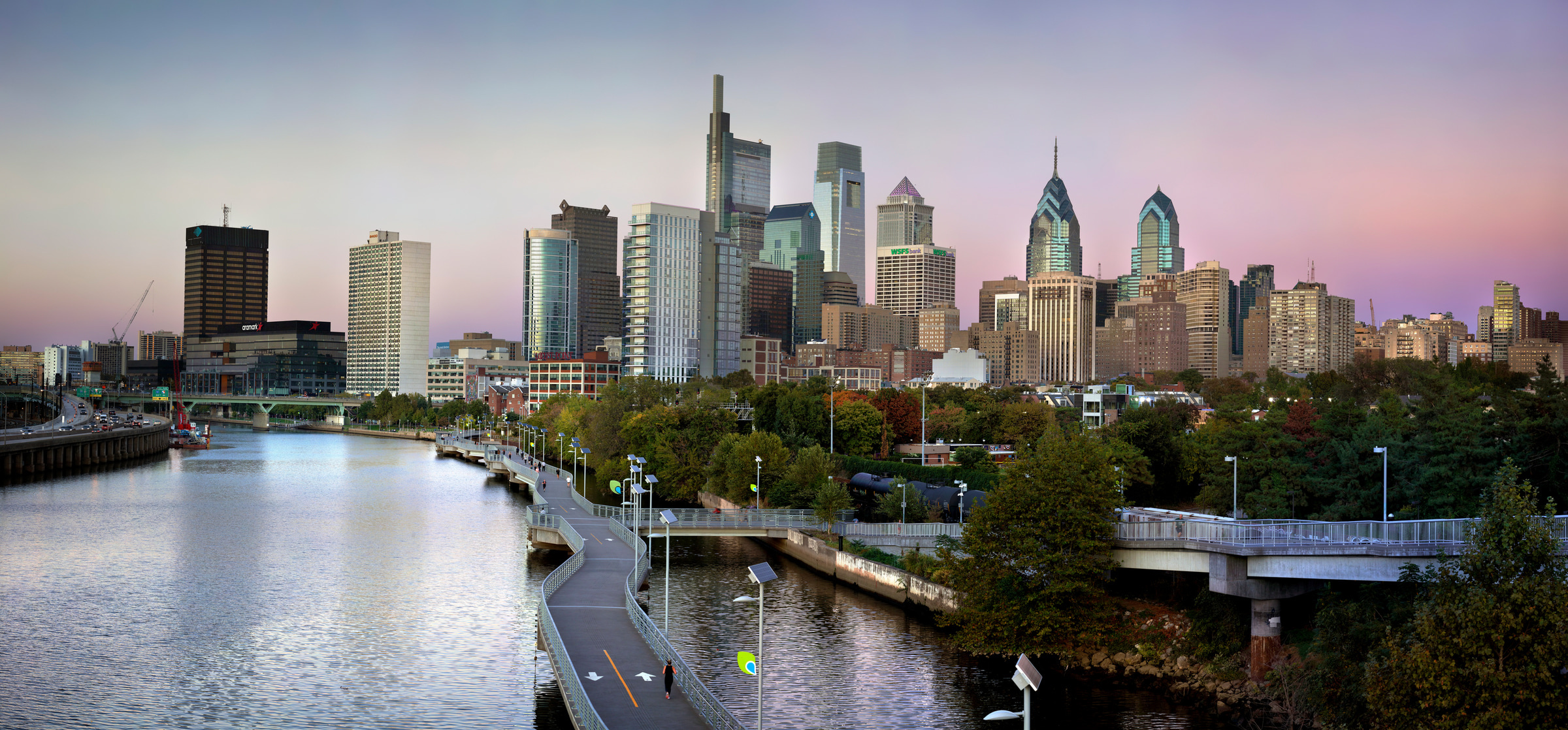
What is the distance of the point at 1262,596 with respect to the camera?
138 ft

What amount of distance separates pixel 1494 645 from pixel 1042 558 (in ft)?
64.8

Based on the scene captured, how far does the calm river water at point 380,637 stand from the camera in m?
39.8

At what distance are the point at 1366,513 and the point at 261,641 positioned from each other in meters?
48.6

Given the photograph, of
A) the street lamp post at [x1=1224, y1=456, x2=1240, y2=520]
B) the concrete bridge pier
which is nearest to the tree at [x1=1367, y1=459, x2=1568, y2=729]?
the concrete bridge pier

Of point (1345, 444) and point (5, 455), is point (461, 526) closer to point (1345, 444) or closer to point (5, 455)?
point (1345, 444)

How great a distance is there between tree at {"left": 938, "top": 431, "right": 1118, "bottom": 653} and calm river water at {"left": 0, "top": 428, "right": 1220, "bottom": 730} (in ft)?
6.49

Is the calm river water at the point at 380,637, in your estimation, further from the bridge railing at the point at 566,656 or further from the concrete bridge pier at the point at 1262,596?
the concrete bridge pier at the point at 1262,596

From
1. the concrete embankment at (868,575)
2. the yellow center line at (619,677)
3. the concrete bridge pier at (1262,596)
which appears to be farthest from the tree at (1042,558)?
the yellow center line at (619,677)

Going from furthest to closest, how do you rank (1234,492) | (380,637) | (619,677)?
(1234,492) → (380,637) → (619,677)

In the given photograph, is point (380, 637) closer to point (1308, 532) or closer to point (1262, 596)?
point (1262, 596)

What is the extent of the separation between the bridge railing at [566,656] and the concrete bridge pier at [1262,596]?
2390 centimetres

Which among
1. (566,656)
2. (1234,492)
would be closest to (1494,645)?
(566,656)

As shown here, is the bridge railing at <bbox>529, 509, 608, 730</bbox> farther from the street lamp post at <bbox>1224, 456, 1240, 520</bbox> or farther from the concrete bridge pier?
the street lamp post at <bbox>1224, 456, 1240, 520</bbox>

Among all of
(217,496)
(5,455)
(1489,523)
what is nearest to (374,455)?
(5,455)
